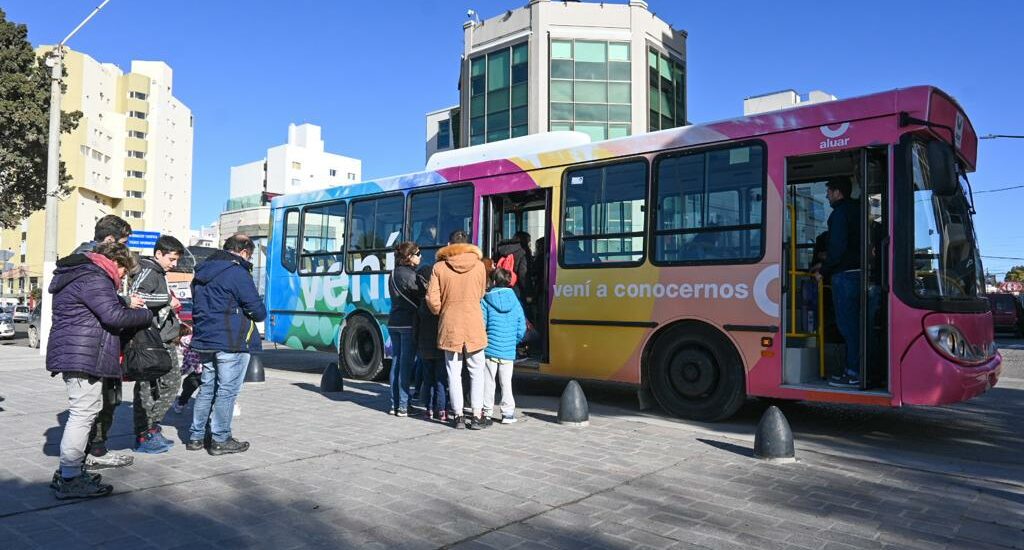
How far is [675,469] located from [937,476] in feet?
6.21

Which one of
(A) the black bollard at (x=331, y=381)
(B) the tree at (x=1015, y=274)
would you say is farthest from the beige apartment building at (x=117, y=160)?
(B) the tree at (x=1015, y=274)

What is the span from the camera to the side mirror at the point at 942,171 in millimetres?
6000

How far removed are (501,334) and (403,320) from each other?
1.15m

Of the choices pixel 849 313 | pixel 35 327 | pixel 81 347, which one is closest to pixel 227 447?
pixel 81 347

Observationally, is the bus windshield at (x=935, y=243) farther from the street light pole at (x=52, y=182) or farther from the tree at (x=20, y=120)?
the tree at (x=20, y=120)

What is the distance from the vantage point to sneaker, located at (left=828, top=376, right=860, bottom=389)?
655 cm

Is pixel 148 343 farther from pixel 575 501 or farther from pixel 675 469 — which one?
pixel 675 469

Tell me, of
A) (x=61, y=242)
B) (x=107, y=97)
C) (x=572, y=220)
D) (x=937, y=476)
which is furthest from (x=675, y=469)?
(x=107, y=97)

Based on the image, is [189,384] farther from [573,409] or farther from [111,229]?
[573,409]

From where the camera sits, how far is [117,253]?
4766 mm

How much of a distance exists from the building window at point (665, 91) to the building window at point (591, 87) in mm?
1469

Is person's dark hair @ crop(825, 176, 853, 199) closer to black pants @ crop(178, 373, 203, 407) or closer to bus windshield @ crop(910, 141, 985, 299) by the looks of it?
bus windshield @ crop(910, 141, 985, 299)

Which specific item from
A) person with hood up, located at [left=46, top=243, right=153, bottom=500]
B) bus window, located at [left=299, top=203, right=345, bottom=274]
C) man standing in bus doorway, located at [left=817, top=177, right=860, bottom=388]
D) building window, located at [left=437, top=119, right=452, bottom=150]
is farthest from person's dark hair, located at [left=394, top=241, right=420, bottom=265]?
building window, located at [left=437, top=119, right=452, bottom=150]

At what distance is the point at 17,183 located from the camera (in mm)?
22531
